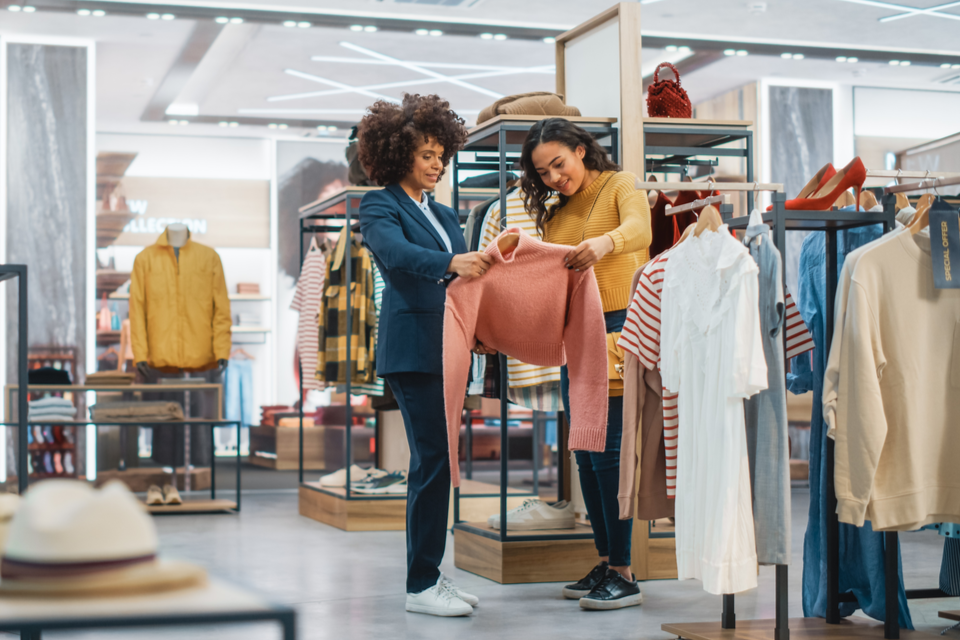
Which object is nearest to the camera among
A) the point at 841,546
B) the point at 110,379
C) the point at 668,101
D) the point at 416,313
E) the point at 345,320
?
the point at 841,546

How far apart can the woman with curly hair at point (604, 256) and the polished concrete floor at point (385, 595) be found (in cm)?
11

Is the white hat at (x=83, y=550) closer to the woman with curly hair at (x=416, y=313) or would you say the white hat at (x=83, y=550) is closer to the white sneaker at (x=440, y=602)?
the woman with curly hair at (x=416, y=313)

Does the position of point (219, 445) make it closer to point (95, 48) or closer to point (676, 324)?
point (95, 48)

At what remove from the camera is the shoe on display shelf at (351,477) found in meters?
5.64

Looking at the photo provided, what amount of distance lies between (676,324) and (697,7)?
4.83 meters

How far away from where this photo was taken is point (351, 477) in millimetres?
5668

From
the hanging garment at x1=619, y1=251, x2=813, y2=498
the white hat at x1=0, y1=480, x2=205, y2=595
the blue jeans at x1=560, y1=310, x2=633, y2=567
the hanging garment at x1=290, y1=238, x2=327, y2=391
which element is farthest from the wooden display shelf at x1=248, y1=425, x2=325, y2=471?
the white hat at x1=0, y1=480, x2=205, y2=595

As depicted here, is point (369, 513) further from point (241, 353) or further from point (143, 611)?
point (241, 353)

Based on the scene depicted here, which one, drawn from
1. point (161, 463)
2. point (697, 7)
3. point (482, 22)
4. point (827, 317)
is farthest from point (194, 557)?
point (697, 7)

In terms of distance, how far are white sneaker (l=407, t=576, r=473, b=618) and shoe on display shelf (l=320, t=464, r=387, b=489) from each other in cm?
237

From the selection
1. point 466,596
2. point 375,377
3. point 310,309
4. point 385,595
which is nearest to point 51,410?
point 310,309

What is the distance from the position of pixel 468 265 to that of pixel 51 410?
4271 millimetres

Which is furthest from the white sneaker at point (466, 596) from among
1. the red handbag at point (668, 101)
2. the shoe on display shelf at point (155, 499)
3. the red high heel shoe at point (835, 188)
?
the shoe on display shelf at point (155, 499)

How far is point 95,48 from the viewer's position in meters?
7.41
